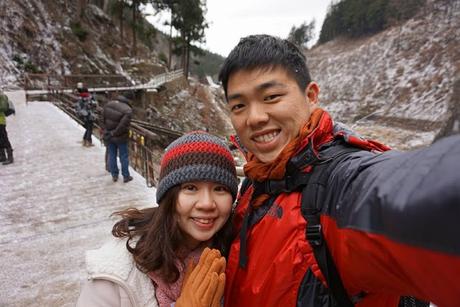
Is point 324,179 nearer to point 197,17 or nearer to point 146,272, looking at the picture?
point 146,272

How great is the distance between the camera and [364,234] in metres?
0.67

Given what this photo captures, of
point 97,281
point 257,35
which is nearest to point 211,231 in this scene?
point 97,281

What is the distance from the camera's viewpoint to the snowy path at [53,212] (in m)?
2.95

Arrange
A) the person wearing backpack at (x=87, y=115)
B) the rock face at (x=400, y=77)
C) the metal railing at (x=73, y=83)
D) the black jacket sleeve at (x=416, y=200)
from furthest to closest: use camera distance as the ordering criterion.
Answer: the rock face at (x=400, y=77), the metal railing at (x=73, y=83), the person wearing backpack at (x=87, y=115), the black jacket sleeve at (x=416, y=200)

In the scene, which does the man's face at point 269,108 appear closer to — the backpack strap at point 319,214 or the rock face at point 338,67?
the backpack strap at point 319,214

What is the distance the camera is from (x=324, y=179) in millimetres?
983

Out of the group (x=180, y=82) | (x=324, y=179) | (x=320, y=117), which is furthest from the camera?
(x=180, y=82)

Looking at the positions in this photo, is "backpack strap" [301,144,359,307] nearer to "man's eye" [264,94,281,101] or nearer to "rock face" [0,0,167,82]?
"man's eye" [264,94,281,101]

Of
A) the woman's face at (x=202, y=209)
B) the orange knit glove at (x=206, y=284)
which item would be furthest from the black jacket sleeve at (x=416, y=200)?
the woman's face at (x=202, y=209)

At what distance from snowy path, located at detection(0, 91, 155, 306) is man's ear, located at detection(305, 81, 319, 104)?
2714 millimetres

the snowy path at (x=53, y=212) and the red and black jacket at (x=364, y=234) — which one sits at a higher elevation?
the red and black jacket at (x=364, y=234)

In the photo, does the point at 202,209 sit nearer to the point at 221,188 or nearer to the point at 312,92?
the point at 221,188

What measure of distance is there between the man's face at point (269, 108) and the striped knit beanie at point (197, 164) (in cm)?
31

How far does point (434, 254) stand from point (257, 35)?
1137mm
